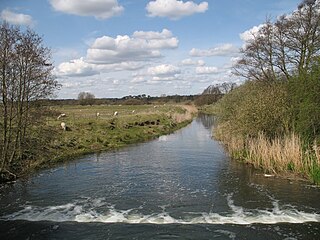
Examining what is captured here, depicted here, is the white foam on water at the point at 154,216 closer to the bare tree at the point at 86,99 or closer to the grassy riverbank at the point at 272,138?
the grassy riverbank at the point at 272,138

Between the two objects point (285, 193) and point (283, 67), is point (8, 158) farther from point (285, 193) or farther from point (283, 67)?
point (283, 67)

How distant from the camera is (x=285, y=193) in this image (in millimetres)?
19141

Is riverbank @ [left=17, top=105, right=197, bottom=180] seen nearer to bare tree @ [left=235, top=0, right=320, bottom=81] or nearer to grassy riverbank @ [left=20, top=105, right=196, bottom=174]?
grassy riverbank @ [left=20, top=105, right=196, bottom=174]

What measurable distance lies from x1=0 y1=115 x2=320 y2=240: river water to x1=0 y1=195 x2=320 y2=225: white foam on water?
1.6 inches

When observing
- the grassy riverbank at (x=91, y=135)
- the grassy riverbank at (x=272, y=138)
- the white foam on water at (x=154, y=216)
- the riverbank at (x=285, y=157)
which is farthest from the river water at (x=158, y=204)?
the grassy riverbank at (x=91, y=135)

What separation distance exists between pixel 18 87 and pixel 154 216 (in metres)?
12.9

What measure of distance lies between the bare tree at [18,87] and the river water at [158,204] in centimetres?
249

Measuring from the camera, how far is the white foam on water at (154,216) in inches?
596

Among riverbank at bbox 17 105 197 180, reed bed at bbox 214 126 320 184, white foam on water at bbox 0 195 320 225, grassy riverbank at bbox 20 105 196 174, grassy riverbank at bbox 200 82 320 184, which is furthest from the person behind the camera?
grassy riverbank at bbox 20 105 196 174

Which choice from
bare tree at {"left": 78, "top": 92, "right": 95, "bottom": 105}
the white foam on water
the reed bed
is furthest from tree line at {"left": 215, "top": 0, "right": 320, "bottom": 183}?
bare tree at {"left": 78, "top": 92, "right": 95, "bottom": 105}

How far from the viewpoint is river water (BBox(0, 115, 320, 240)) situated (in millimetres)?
14148

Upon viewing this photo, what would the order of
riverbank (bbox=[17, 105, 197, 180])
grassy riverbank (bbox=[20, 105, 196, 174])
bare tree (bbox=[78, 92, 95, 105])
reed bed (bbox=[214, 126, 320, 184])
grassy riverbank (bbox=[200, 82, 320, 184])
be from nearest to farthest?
1. reed bed (bbox=[214, 126, 320, 184])
2. grassy riverbank (bbox=[200, 82, 320, 184])
3. riverbank (bbox=[17, 105, 197, 180])
4. grassy riverbank (bbox=[20, 105, 196, 174])
5. bare tree (bbox=[78, 92, 95, 105])

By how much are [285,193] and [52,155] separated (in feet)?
62.2

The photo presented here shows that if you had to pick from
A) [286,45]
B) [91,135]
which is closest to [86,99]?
[91,135]
